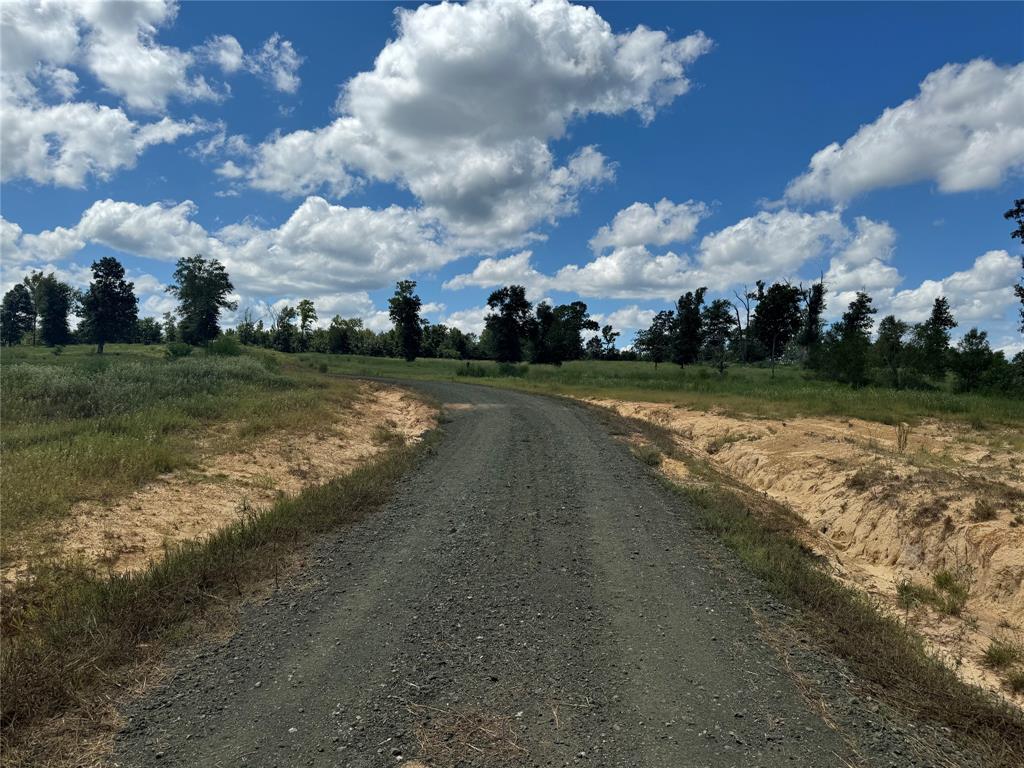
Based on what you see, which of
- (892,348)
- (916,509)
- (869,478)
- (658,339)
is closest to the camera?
(916,509)

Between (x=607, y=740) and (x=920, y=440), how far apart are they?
18.5 metres

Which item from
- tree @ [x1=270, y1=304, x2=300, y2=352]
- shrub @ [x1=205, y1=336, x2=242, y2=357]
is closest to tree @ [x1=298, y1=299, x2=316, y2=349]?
tree @ [x1=270, y1=304, x2=300, y2=352]

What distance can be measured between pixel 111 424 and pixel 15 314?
122117 millimetres

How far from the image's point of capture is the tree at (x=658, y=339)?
9878 cm

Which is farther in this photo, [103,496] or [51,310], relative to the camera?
[51,310]

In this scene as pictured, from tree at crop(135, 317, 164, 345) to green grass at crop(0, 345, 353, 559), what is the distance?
11551cm

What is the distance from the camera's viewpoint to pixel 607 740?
3455 millimetres

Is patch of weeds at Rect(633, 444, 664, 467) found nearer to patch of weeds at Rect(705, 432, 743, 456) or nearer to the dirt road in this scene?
patch of weeds at Rect(705, 432, 743, 456)

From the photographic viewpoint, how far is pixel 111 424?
1262cm

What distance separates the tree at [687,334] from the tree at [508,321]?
1021 inches

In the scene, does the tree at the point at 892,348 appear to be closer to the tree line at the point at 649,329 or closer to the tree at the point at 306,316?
the tree line at the point at 649,329

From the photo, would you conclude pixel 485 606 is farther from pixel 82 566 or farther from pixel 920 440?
pixel 920 440

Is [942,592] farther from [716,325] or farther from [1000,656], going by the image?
[716,325]

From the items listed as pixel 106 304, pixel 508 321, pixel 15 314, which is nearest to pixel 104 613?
pixel 508 321
